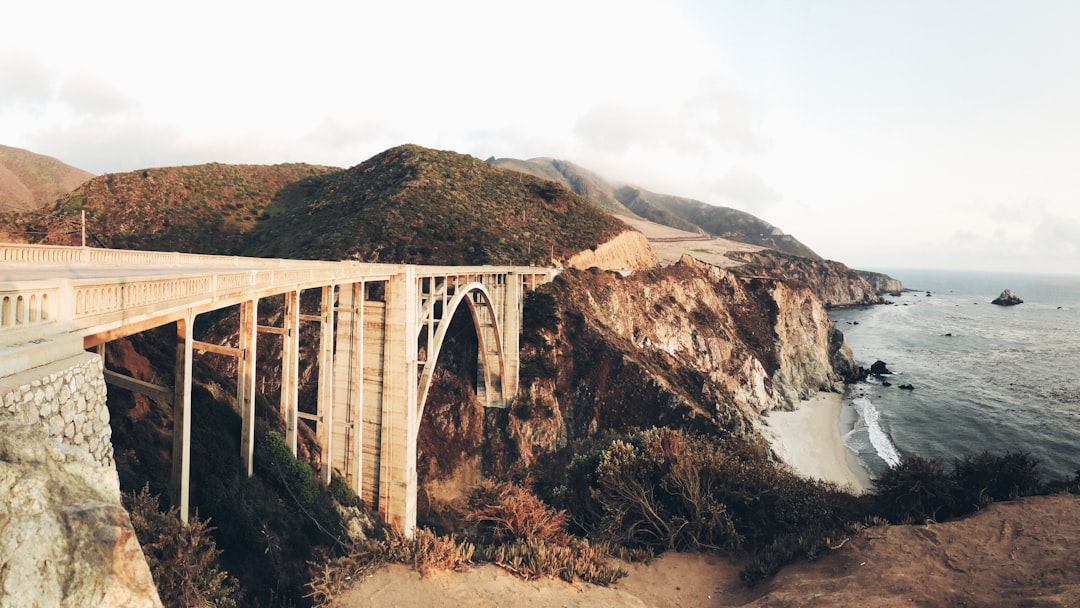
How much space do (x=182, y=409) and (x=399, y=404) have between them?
1201 cm

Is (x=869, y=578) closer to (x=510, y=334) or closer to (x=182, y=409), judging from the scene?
(x=182, y=409)

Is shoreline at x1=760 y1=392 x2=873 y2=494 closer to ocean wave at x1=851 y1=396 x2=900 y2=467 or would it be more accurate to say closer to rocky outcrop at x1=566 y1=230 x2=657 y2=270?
ocean wave at x1=851 y1=396 x2=900 y2=467

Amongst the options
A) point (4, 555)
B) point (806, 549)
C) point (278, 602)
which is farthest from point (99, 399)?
point (806, 549)

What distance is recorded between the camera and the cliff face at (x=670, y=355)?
3484cm

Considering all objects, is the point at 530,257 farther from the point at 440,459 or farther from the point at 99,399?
the point at 99,399

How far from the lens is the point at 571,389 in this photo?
36.8 metres

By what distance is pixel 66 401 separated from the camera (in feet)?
16.2

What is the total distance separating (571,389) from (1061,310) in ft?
495

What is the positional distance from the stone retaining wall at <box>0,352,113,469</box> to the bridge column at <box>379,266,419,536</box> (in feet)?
46.1

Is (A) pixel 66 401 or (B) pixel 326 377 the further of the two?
(B) pixel 326 377

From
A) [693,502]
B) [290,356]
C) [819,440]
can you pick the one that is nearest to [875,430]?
[819,440]

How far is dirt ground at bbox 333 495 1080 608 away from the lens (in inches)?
409

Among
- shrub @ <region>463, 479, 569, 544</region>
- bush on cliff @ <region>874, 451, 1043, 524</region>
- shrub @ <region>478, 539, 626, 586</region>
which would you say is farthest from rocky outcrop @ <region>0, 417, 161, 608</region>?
bush on cliff @ <region>874, 451, 1043, 524</region>

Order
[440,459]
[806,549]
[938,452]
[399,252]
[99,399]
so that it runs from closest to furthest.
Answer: [99,399] → [806,549] → [440,459] → [938,452] → [399,252]
